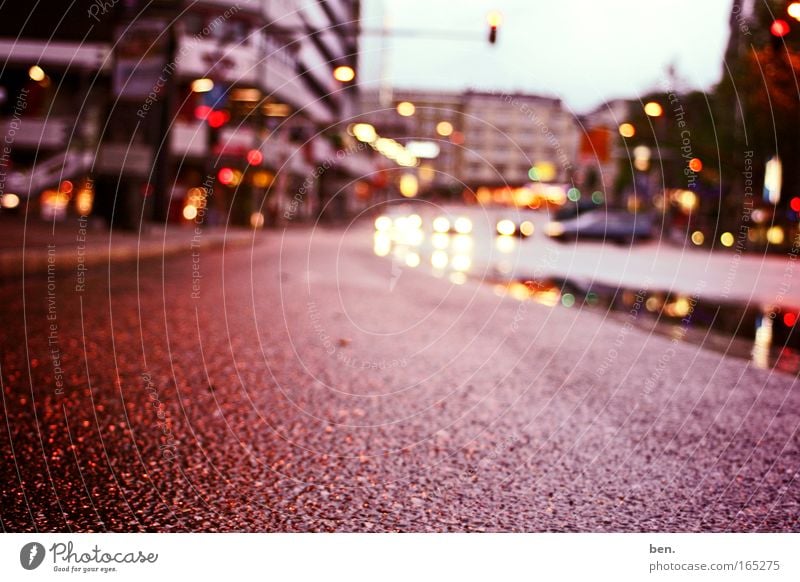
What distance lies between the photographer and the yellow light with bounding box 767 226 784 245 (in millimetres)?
42700

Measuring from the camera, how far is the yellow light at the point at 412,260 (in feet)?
62.8

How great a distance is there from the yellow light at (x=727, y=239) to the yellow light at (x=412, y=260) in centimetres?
2928

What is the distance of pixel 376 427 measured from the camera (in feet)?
14.3

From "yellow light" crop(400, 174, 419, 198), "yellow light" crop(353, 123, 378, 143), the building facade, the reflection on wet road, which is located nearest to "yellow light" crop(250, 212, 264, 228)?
the building facade

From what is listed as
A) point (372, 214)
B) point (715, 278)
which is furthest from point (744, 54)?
point (372, 214)

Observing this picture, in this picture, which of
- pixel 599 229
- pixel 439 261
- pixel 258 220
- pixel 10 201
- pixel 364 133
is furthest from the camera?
pixel 364 133

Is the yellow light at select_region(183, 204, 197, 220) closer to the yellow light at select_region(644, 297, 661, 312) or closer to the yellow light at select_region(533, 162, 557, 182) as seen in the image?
the yellow light at select_region(644, 297, 661, 312)

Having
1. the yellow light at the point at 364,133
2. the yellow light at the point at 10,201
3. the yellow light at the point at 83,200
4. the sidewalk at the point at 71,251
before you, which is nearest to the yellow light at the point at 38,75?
the yellow light at the point at 83,200

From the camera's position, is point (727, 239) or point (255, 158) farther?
point (727, 239)

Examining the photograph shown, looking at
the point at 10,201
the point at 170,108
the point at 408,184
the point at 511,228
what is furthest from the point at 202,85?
the point at 408,184

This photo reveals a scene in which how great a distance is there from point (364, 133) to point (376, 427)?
81627mm

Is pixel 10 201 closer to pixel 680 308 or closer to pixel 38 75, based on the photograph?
pixel 38 75

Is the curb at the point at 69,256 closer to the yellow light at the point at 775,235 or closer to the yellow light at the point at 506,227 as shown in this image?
the yellow light at the point at 775,235
